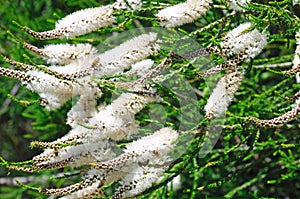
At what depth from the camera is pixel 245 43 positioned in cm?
116

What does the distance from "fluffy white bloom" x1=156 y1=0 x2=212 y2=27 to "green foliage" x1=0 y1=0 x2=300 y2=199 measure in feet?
0.11

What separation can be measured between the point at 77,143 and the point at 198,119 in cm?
40


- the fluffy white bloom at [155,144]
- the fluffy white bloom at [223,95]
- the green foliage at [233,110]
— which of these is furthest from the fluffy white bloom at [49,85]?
the fluffy white bloom at [223,95]

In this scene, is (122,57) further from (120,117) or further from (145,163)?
(145,163)

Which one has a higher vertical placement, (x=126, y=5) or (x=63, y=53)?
(x=126, y=5)

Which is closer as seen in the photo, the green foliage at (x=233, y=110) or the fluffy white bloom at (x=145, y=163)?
the fluffy white bloom at (x=145, y=163)

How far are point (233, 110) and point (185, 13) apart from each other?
669 mm

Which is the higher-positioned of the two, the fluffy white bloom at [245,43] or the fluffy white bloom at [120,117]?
the fluffy white bloom at [245,43]

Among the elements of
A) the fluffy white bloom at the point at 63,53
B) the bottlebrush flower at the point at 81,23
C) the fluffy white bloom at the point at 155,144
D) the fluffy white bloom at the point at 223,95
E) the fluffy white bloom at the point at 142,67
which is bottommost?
the fluffy white bloom at the point at 155,144

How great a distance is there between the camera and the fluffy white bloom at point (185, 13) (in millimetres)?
1172

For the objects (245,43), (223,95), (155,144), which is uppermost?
(245,43)

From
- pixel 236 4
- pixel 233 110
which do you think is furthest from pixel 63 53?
pixel 233 110

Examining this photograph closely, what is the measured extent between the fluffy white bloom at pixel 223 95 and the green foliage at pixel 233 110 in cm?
4

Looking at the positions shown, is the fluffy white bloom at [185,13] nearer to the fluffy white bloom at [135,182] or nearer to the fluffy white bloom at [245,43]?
the fluffy white bloom at [245,43]
